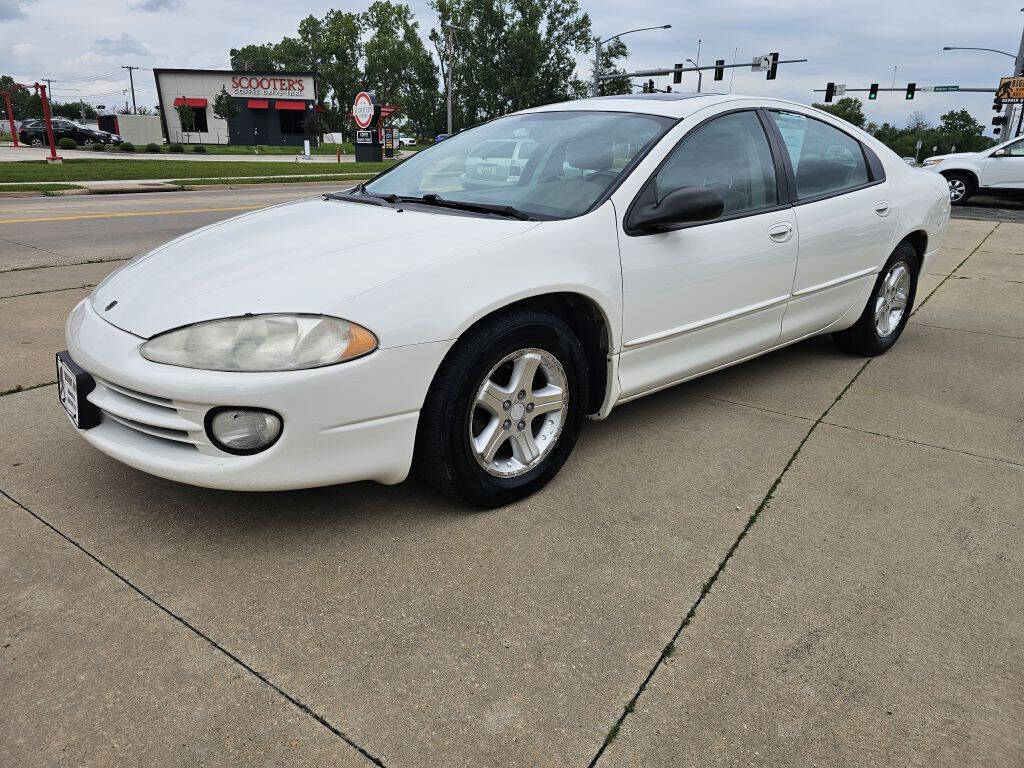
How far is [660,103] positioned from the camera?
3.61 meters

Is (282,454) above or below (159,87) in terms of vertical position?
below

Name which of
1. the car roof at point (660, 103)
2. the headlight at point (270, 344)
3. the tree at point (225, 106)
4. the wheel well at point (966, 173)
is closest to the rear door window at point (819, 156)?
the car roof at point (660, 103)

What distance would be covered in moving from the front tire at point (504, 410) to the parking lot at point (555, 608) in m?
0.14

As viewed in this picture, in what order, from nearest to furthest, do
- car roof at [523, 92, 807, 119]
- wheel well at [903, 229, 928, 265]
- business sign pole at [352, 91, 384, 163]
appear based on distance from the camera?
car roof at [523, 92, 807, 119]
wheel well at [903, 229, 928, 265]
business sign pole at [352, 91, 384, 163]

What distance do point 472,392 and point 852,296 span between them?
2.71 meters

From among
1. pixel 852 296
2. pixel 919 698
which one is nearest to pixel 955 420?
pixel 852 296

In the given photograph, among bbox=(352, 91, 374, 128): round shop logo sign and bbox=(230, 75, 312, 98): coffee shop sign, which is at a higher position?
bbox=(230, 75, 312, 98): coffee shop sign

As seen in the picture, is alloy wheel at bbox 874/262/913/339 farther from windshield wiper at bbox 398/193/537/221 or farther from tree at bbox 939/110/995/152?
tree at bbox 939/110/995/152

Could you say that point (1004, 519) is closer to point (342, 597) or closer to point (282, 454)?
point (342, 597)

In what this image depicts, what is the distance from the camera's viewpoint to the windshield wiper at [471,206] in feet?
9.70

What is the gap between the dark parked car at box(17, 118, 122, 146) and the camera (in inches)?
1553

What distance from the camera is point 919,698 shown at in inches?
78.6

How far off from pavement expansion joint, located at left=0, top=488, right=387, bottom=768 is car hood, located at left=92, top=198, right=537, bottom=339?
72 cm

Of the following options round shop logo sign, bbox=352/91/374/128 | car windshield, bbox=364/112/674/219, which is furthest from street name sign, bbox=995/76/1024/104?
car windshield, bbox=364/112/674/219
